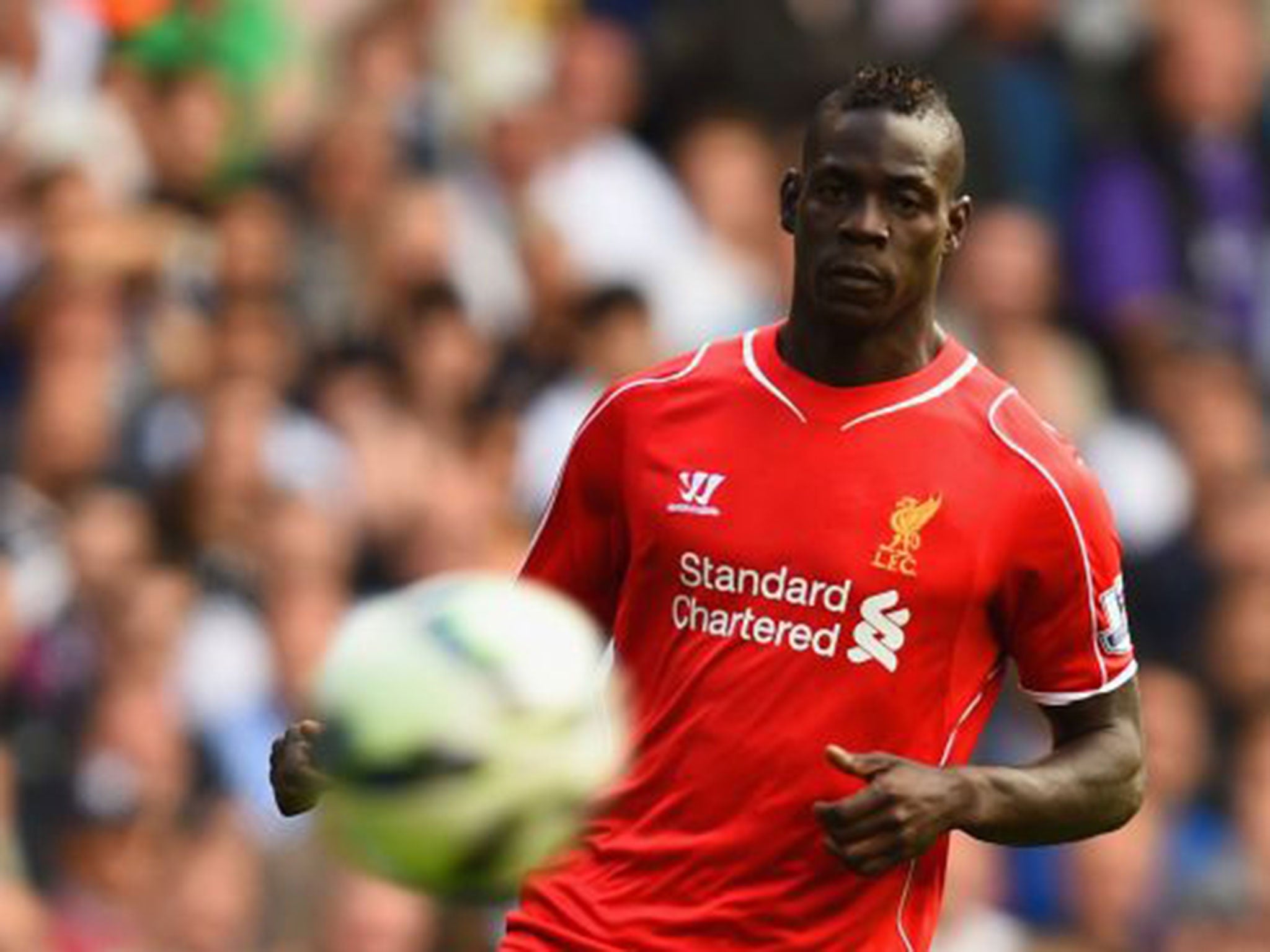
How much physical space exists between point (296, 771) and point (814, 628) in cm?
106

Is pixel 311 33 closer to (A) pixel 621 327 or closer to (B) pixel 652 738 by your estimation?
(A) pixel 621 327

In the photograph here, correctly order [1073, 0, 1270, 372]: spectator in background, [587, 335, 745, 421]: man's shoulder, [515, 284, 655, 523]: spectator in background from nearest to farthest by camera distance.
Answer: [587, 335, 745, 421]: man's shoulder → [515, 284, 655, 523]: spectator in background → [1073, 0, 1270, 372]: spectator in background

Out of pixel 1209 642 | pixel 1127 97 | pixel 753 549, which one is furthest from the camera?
pixel 1127 97

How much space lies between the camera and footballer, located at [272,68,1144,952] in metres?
7.21

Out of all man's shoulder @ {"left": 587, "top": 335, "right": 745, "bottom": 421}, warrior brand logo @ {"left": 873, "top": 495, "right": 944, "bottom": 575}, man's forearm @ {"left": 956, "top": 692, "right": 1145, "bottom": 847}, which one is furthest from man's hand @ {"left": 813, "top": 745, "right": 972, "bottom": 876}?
man's shoulder @ {"left": 587, "top": 335, "right": 745, "bottom": 421}

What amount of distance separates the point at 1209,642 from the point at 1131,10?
4010 millimetres

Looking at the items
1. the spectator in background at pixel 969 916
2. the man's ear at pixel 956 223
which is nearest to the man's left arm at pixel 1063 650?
the man's ear at pixel 956 223

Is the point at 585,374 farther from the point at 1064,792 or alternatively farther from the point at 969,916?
the point at 1064,792

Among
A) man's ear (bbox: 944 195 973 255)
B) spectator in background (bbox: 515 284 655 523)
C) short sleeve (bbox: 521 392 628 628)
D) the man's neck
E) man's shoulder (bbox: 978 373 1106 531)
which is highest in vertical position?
man's ear (bbox: 944 195 973 255)

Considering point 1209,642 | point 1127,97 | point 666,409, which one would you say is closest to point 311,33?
point 1127,97

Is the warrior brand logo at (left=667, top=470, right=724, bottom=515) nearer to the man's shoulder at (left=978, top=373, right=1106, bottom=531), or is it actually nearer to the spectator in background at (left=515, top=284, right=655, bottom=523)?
the man's shoulder at (left=978, top=373, right=1106, bottom=531)

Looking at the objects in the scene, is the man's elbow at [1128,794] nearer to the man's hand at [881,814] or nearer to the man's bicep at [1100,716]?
the man's bicep at [1100,716]

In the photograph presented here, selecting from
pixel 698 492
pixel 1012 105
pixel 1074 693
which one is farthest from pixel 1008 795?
pixel 1012 105

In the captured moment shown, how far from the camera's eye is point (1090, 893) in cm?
1304
